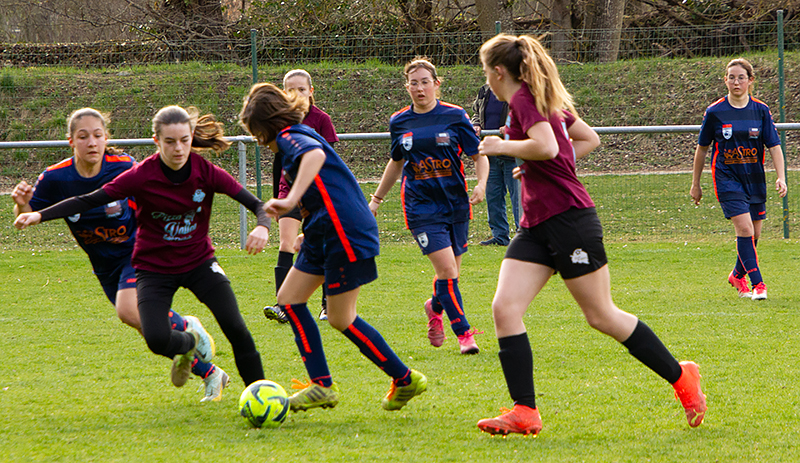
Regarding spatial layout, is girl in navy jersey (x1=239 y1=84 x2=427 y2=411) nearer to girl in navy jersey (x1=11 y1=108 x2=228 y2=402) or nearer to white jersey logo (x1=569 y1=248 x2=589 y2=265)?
girl in navy jersey (x1=11 y1=108 x2=228 y2=402)

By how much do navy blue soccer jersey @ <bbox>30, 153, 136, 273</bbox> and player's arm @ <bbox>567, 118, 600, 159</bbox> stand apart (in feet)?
7.96

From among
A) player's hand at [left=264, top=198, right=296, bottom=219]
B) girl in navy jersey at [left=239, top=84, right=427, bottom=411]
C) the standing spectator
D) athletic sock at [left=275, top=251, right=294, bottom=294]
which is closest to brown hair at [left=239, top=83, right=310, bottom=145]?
girl in navy jersey at [left=239, top=84, right=427, bottom=411]

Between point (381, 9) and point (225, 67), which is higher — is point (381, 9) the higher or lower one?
the higher one

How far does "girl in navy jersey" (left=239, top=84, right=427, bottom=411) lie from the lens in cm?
384

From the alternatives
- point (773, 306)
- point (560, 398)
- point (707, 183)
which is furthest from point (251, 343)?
point (707, 183)

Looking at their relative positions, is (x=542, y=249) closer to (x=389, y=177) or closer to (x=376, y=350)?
(x=376, y=350)

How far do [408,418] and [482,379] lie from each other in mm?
864

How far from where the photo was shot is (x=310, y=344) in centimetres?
409

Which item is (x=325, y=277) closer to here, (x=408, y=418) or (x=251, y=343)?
(x=251, y=343)

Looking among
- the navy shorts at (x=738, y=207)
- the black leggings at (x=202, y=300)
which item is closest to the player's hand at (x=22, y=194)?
the black leggings at (x=202, y=300)

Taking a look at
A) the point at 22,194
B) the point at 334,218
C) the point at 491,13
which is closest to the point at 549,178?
the point at 334,218

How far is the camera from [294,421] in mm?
4012

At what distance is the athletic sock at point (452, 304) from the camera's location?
Result: 5.45 m

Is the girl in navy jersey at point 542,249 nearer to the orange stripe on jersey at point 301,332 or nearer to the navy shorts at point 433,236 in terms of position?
the orange stripe on jersey at point 301,332
